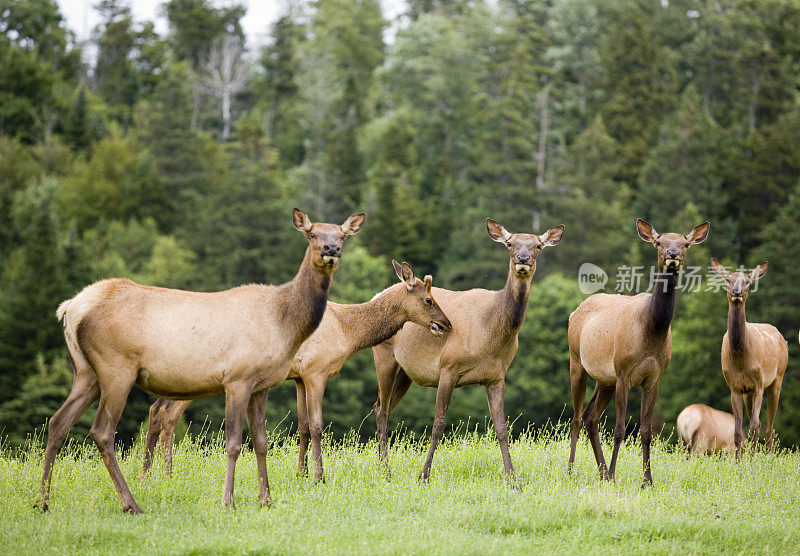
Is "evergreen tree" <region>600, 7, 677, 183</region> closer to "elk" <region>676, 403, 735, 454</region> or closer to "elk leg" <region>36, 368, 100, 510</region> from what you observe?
"elk" <region>676, 403, 735, 454</region>

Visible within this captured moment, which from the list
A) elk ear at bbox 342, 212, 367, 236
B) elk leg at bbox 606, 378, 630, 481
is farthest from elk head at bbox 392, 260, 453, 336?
elk leg at bbox 606, 378, 630, 481

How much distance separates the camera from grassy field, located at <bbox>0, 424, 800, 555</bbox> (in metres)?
8.80

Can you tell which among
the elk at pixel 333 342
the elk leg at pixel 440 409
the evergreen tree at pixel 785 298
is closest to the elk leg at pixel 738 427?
the elk leg at pixel 440 409

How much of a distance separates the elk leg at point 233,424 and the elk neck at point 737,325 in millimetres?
8449

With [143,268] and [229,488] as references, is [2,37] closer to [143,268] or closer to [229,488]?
[143,268]

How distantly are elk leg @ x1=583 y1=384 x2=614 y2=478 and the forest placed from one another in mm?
27228

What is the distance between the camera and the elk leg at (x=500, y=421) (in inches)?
459

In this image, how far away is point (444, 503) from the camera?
1035 cm

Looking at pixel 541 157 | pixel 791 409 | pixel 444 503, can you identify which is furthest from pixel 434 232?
pixel 444 503

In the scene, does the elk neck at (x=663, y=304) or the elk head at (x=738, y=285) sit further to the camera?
the elk head at (x=738, y=285)

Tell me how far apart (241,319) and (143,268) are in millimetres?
53290

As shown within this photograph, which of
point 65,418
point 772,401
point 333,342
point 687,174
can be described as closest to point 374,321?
point 333,342

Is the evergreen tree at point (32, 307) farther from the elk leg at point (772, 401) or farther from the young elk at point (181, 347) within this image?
the young elk at point (181, 347)

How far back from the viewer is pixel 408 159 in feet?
271
